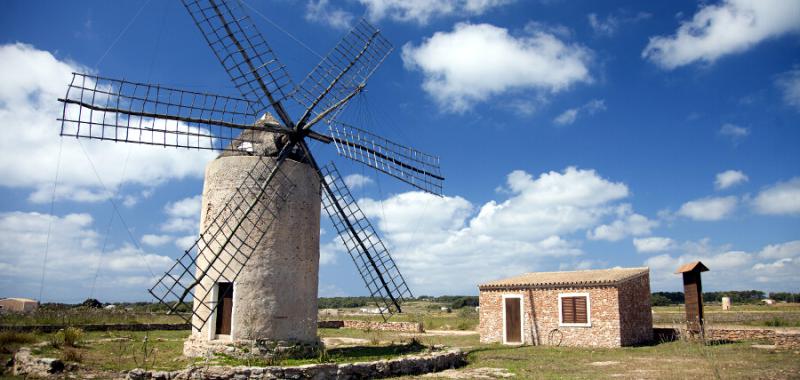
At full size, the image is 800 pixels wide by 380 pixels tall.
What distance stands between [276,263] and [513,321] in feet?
39.3

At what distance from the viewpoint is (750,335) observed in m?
20.2

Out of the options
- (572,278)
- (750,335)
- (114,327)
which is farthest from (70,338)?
(750,335)

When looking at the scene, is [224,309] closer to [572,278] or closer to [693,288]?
[572,278]

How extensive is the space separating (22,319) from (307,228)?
1788 centimetres

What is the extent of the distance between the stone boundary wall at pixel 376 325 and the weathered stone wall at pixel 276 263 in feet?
57.2

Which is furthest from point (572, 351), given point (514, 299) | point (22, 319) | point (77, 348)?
point (22, 319)

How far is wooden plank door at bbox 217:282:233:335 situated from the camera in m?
13.6

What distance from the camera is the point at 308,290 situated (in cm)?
1456

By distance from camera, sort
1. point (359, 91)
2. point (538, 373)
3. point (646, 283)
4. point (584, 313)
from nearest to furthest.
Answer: point (538, 373)
point (359, 91)
point (584, 313)
point (646, 283)

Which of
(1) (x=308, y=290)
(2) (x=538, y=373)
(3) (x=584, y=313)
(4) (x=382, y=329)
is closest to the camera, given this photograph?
(2) (x=538, y=373)

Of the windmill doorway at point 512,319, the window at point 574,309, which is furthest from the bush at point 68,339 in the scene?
the window at point 574,309

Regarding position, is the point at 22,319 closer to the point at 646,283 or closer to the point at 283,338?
the point at 283,338

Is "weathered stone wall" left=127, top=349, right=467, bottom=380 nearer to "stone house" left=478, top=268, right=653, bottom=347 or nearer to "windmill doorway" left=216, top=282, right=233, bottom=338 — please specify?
"windmill doorway" left=216, top=282, right=233, bottom=338

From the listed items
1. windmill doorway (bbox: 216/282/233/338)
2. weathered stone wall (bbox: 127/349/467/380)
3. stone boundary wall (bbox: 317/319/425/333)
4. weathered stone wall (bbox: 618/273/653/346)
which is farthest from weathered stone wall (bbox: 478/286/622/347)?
windmill doorway (bbox: 216/282/233/338)
